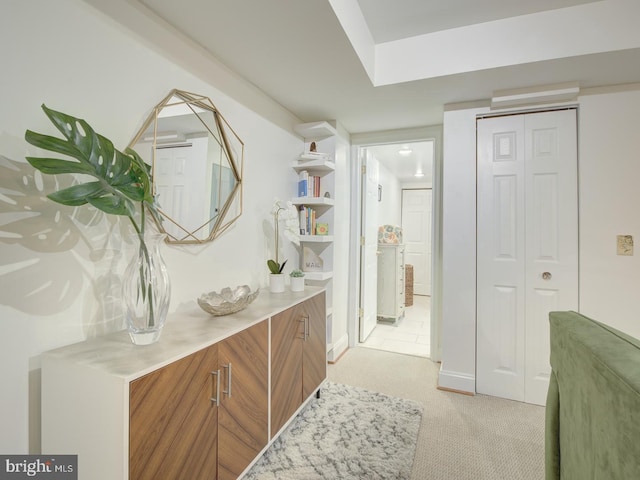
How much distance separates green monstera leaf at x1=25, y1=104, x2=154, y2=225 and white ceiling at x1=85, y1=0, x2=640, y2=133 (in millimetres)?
716

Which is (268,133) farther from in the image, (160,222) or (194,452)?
(194,452)

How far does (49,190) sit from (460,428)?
2541mm

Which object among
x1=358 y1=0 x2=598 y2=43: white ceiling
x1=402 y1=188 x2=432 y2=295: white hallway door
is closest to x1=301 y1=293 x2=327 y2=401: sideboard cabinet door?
x1=358 y1=0 x2=598 y2=43: white ceiling

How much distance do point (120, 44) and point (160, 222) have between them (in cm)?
79

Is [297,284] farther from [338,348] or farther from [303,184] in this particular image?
[338,348]

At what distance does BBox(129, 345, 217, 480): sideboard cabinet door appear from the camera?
988 millimetres

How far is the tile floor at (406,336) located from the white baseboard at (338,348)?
237mm

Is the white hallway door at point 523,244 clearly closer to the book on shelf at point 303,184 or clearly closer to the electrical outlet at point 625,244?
the electrical outlet at point 625,244

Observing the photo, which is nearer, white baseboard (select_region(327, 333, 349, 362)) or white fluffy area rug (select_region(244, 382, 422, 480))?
white fluffy area rug (select_region(244, 382, 422, 480))

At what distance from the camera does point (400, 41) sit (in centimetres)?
223

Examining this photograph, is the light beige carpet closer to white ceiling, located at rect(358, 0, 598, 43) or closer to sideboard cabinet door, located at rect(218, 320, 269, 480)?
sideboard cabinet door, located at rect(218, 320, 269, 480)

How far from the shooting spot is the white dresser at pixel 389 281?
4.34 metres

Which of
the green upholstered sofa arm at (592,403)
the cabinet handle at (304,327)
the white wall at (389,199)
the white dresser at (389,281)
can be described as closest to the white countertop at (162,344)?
the cabinet handle at (304,327)

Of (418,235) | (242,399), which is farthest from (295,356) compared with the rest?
(418,235)
